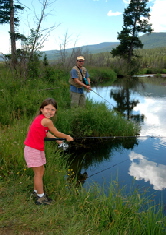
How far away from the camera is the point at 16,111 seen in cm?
623

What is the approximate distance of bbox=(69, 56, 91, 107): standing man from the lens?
20.7ft

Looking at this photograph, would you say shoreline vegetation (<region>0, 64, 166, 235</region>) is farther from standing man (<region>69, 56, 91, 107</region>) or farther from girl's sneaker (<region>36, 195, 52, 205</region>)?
standing man (<region>69, 56, 91, 107</region>)

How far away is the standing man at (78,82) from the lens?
6.31 metres

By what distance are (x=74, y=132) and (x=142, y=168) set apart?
2.05 metres

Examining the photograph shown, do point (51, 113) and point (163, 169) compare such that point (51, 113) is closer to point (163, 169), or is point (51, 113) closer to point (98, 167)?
point (98, 167)

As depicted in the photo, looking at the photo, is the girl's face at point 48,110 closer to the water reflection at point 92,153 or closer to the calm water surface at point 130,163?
the calm water surface at point 130,163

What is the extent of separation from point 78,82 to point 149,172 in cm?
301

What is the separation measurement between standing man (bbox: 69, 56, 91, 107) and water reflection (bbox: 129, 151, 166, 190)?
92.1 inches

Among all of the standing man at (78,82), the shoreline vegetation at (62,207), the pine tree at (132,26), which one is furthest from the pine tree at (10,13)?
the pine tree at (132,26)

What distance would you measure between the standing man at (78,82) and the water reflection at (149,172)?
2339mm

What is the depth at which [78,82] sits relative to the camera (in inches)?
248

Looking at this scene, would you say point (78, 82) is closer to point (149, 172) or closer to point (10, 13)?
point (149, 172)

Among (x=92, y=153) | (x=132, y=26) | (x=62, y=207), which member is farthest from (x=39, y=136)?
(x=132, y=26)

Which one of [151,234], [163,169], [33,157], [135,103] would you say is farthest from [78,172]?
[135,103]
